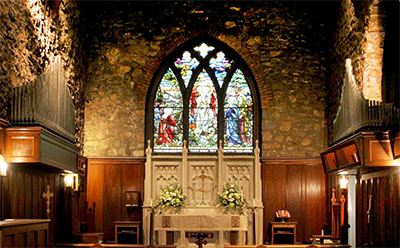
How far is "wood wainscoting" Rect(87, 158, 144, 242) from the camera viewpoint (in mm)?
15516

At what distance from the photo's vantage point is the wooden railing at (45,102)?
988 cm

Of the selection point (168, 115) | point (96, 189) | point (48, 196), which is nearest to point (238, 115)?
point (168, 115)

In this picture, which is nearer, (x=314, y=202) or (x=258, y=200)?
(x=258, y=200)

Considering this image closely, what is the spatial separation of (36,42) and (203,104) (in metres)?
5.74

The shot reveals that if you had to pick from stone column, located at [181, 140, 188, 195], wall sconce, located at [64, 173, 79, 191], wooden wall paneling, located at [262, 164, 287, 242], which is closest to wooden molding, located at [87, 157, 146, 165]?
stone column, located at [181, 140, 188, 195]

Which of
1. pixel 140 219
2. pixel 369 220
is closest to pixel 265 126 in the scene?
pixel 140 219

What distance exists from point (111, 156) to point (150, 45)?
3.00 metres

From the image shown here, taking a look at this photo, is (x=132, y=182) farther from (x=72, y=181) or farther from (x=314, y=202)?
(x=314, y=202)

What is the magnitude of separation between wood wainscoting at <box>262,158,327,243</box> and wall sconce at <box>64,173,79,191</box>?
4.66 m

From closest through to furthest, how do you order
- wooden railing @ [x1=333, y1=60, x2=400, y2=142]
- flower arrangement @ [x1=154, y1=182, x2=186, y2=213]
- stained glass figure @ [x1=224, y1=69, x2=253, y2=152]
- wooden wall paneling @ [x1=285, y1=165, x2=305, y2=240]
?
wooden railing @ [x1=333, y1=60, x2=400, y2=142] → flower arrangement @ [x1=154, y1=182, x2=186, y2=213] → wooden wall paneling @ [x1=285, y1=165, x2=305, y2=240] → stained glass figure @ [x1=224, y1=69, x2=253, y2=152]

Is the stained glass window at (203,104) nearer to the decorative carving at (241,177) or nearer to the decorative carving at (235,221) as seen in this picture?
the decorative carving at (241,177)

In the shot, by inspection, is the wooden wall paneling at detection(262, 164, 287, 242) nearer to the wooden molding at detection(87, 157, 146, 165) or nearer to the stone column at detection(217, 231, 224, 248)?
the stone column at detection(217, 231, 224, 248)

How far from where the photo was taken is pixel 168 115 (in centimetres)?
1641

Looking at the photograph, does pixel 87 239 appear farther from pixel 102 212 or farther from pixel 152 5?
pixel 152 5
